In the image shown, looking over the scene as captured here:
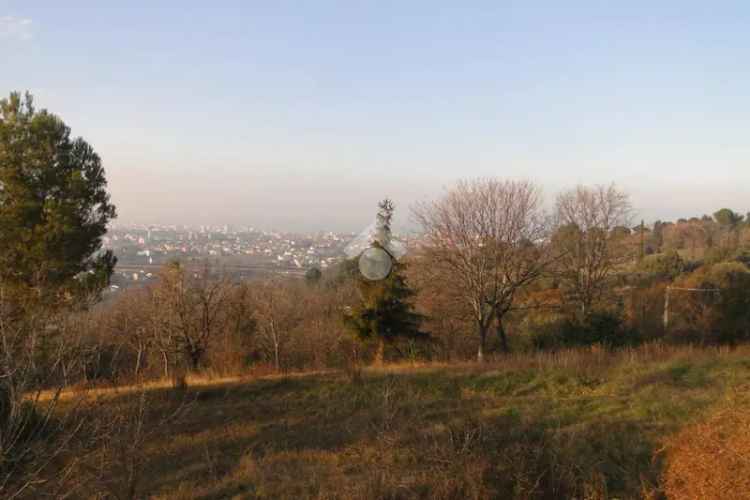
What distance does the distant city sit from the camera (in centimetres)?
2314

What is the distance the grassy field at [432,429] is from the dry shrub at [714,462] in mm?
407

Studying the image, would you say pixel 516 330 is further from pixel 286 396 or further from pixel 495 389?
pixel 286 396

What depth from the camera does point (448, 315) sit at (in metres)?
22.2

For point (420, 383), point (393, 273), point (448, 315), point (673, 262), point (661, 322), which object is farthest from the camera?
point (673, 262)

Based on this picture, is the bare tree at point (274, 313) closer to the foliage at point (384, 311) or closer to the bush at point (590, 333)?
the foliage at point (384, 311)

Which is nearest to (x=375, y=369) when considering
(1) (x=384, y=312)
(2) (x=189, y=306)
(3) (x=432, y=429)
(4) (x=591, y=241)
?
(1) (x=384, y=312)

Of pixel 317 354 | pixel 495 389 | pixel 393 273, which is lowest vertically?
pixel 317 354

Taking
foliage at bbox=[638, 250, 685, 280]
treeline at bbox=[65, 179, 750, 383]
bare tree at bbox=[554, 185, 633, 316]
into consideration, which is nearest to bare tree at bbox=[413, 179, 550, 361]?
treeline at bbox=[65, 179, 750, 383]

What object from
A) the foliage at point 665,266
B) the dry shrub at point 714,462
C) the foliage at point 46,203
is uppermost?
the foliage at point 46,203

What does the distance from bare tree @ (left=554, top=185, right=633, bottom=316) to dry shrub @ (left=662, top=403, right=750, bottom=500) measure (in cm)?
2064

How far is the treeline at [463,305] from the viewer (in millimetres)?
18766

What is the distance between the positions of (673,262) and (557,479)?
109 feet

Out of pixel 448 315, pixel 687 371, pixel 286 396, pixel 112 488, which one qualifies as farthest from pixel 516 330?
pixel 112 488

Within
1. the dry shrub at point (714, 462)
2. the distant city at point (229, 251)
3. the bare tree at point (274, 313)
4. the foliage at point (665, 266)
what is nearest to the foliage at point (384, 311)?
the bare tree at point (274, 313)
